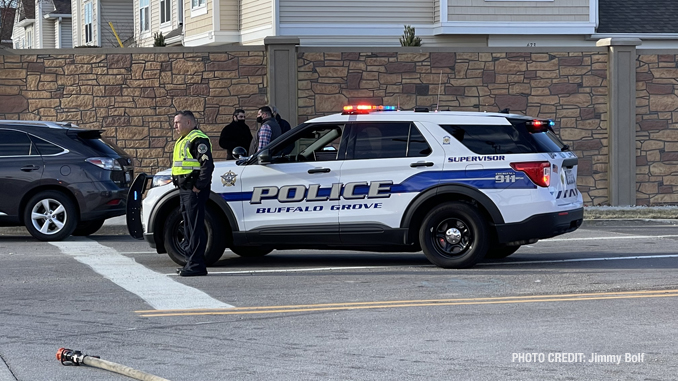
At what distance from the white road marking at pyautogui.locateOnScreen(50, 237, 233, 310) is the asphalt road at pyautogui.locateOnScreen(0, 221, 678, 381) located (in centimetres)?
2

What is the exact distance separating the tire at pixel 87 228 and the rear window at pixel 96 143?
1.13 meters

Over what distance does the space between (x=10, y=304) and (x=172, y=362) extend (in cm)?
286

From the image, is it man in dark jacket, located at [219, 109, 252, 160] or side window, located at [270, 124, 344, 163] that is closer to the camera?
side window, located at [270, 124, 344, 163]

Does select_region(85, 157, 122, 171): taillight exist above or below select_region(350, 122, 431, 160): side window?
below

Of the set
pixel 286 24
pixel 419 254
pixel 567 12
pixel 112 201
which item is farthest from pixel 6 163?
pixel 567 12

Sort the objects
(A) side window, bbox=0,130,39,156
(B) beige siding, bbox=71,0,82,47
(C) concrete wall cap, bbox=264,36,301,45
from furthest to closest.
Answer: (B) beige siding, bbox=71,0,82,47
(C) concrete wall cap, bbox=264,36,301,45
(A) side window, bbox=0,130,39,156

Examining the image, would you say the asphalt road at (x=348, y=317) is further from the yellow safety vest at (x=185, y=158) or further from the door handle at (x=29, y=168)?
the door handle at (x=29, y=168)

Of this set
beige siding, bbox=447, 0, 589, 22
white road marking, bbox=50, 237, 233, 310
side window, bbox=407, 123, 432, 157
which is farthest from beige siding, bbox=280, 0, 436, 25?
side window, bbox=407, 123, 432, 157

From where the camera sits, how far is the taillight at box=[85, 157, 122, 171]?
46.1 feet

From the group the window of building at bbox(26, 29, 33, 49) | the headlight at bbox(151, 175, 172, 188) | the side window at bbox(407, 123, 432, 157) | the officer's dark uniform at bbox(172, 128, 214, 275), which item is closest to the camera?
the officer's dark uniform at bbox(172, 128, 214, 275)

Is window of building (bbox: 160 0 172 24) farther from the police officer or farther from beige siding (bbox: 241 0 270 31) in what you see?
the police officer

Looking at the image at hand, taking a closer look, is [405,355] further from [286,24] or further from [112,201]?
[286,24]

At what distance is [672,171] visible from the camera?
1897 cm

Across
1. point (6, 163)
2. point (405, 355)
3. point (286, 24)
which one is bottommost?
point (405, 355)
